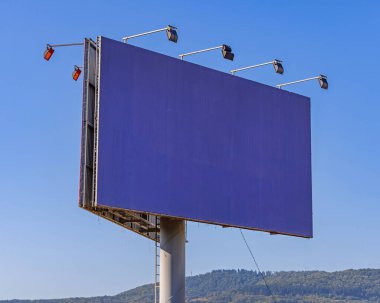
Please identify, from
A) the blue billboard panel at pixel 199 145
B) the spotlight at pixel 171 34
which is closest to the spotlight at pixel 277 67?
the blue billboard panel at pixel 199 145

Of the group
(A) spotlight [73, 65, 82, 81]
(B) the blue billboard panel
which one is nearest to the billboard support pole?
(B) the blue billboard panel

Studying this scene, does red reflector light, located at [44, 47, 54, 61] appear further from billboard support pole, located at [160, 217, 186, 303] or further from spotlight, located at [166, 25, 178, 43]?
billboard support pole, located at [160, 217, 186, 303]

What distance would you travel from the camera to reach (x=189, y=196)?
30.3 m

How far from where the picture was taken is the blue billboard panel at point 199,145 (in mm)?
28750

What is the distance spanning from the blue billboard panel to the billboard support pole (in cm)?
128

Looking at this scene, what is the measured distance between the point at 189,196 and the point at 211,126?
99.5 inches

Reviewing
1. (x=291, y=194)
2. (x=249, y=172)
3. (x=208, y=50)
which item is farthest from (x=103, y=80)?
(x=291, y=194)

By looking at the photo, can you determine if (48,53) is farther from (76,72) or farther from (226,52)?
(226,52)

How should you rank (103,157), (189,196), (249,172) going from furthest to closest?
(249,172)
(189,196)
(103,157)

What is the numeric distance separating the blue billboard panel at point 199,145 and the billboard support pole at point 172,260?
1.28 m

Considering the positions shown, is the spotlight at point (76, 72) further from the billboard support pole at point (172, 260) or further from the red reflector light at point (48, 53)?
the billboard support pole at point (172, 260)

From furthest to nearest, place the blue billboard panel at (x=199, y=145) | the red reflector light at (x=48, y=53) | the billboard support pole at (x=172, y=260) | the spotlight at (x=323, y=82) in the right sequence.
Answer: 1. the spotlight at (x=323, y=82)
2. the billboard support pole at (x=172, y=260)
3. the red reflector light at (x=48, y=53)
4. the blue billboard panel at (x=199, y=145)

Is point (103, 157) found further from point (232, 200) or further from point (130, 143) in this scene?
point (232, 200)

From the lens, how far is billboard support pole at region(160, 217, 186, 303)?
31188 mm
